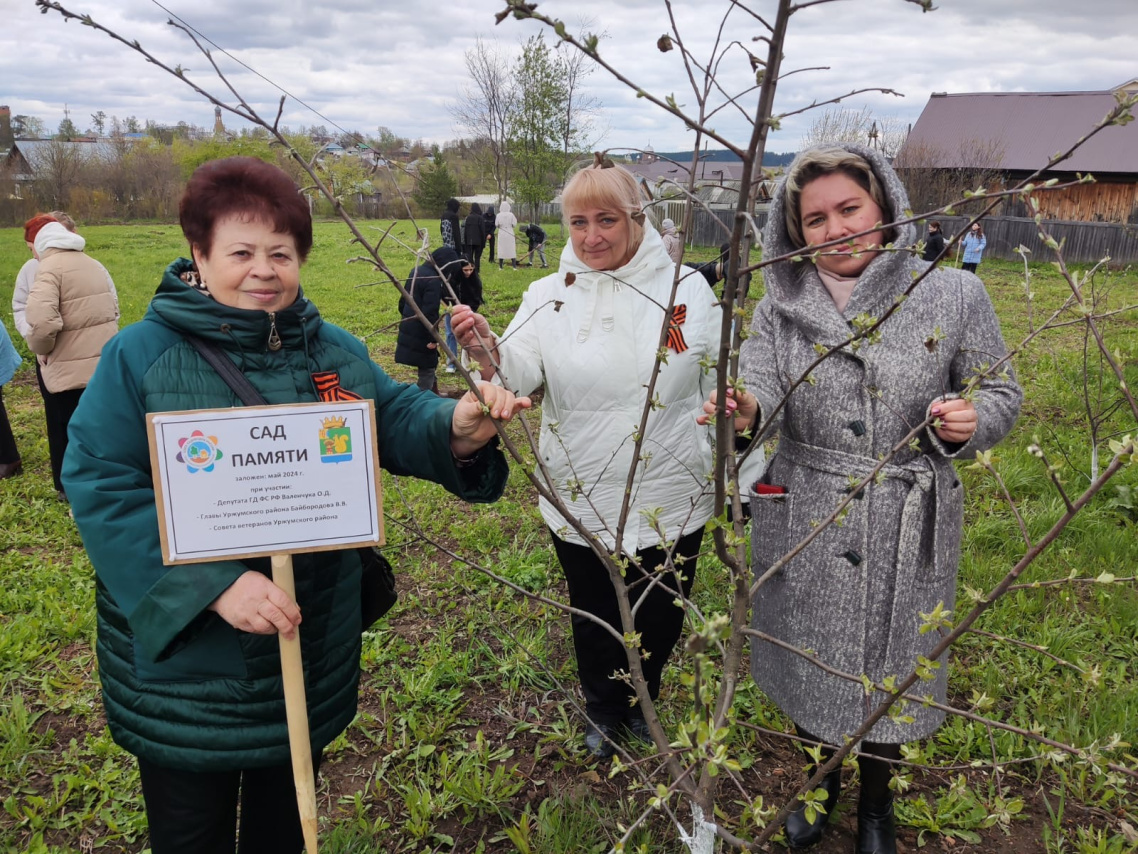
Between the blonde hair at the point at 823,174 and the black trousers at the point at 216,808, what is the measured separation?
6.37ft

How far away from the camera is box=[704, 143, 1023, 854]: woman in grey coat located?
77.2 inches

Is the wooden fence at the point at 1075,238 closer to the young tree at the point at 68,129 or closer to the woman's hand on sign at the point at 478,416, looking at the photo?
the woman's hand on sign at the point at 478,416

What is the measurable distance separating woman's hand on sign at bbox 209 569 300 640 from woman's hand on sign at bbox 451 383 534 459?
571 millimetres

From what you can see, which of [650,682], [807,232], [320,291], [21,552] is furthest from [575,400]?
[320,291]

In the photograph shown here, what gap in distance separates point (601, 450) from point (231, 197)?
129cm

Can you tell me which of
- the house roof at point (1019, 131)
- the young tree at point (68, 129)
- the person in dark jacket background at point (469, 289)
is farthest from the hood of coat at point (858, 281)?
the young tree at point (68, 129)

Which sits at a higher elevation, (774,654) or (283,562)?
(283,562)

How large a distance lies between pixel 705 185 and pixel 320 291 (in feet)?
49.3

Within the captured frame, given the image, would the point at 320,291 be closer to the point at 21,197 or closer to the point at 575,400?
the point at 575,400

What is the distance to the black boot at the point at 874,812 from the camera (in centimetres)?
220

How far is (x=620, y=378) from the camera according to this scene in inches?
94.3

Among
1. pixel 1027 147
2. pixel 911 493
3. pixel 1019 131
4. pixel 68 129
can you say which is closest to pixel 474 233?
pixel 911 493

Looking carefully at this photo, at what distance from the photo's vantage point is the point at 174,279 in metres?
1.62

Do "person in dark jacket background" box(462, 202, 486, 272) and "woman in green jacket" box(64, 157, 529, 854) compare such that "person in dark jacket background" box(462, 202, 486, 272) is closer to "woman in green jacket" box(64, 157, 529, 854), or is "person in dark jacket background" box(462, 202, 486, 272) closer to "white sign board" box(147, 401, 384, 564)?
"woman in green jacket" box(64, 157, 529, 854)
